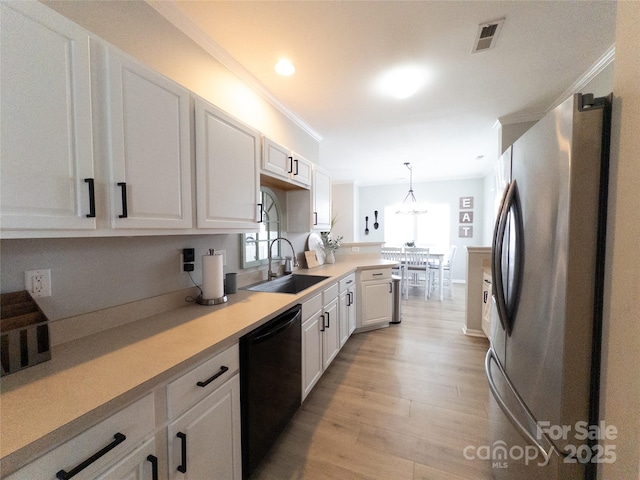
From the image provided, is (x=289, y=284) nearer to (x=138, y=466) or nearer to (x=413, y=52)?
(x=138, y=466)

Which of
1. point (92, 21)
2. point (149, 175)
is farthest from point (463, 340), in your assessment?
point (92, 21)

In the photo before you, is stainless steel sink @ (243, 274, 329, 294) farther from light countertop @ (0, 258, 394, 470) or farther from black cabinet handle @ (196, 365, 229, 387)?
black cabinet handle @ (196, 365, 229, 387)

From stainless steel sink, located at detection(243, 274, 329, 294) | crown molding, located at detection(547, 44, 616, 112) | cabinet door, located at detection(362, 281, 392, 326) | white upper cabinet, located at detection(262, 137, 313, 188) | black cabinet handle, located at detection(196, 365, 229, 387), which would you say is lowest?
cabinet door, located at detection(362, 281, 392, 326)

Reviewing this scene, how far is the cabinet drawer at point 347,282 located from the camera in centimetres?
262

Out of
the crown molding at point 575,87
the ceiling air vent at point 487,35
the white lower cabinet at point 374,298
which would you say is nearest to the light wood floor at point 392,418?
the white lower cabinet at point 374,298

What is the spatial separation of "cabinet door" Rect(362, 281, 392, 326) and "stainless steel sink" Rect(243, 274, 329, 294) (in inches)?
40.8

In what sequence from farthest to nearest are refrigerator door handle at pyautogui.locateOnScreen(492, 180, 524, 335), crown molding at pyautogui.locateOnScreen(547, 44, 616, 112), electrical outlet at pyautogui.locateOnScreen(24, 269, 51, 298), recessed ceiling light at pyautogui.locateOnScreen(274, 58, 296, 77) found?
recessed ceiling light at pyautogui.locateOnScreen(274, 58, 296, 77)
crown molding at pyautogui.locateOnScreen(547, 44, 616, 112)
refrigerator door handle at pyautogui.locateOnScreen(492, 180, 524, 335)
electrical outlet at pyautogui.locateOnScreen(24, 269, 51, 298)

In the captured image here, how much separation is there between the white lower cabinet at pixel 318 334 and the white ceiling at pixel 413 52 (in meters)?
1.83

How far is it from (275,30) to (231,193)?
1.09 metres

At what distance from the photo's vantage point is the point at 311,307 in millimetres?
1889

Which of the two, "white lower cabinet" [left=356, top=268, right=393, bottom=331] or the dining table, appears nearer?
"white lower cabinet" [left=356, top=268, right=393, bottom=331]

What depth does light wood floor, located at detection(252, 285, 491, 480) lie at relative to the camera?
1415 millimetres

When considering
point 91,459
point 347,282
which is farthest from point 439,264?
point 91,459

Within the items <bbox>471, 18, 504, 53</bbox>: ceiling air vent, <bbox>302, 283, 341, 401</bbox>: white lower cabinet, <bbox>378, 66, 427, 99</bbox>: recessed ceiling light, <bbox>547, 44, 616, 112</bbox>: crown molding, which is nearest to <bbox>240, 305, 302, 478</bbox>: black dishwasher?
<bbox>302, 283, 341, 401</bbox>: white lower cabinet
